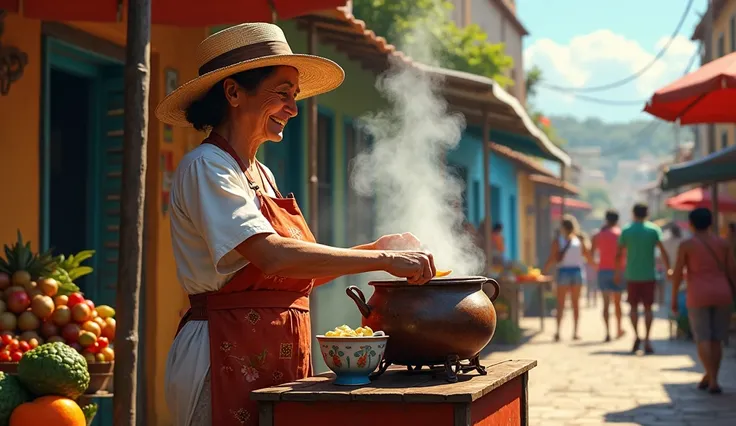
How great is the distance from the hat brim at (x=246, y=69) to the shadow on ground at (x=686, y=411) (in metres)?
4.98

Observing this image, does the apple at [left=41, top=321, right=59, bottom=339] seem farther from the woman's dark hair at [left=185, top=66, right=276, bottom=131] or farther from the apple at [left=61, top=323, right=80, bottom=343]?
the woman's dark hair at [left=185, top=66, right=276, bottom=131]

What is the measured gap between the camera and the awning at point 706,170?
13.2 meters

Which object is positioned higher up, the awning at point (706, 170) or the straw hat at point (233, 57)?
the awning at point (706, 170)

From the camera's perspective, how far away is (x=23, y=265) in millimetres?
5293

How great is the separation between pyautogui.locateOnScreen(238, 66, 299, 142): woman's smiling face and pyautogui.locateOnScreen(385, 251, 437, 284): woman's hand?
550 millimetres

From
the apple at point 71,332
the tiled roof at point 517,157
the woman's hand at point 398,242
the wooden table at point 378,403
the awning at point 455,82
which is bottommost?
the wooden table at point 378,403

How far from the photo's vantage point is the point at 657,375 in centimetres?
1120

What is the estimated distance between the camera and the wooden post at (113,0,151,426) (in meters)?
4.07

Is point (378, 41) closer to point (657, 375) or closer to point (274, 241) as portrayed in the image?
point (657, 375)

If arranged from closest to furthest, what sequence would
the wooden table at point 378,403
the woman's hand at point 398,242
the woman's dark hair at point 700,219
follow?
1. the wooden table at point 378,403
2. the woman's hand at point 398,242
3. the woman's dark hair at point 700,219

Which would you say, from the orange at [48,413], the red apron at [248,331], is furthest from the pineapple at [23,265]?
the red apron at [248,331]

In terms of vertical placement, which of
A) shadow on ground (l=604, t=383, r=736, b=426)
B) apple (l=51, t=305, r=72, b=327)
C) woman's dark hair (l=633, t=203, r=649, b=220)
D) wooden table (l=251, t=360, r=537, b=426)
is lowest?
shadow on ground (l=604, t=383, r=736, b=426)

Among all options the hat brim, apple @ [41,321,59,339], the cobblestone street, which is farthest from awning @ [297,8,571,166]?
the hat brim

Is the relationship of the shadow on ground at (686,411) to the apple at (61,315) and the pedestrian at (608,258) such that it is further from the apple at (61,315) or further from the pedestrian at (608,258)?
the pedestrian at (608,258)
